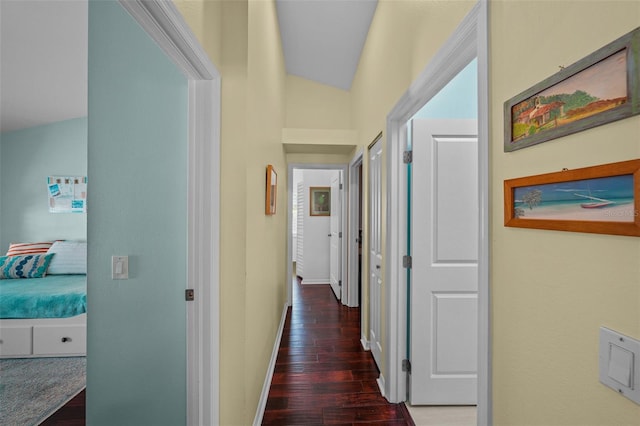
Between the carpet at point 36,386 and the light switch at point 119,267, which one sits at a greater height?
the light switch at point 119,267

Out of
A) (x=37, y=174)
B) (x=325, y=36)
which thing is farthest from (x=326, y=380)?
(x=37, y=174)

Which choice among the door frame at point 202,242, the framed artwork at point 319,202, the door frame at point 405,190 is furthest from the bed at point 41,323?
the framed artwork at point 319,202

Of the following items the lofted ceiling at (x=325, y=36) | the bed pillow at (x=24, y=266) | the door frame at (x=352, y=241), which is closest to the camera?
the lofted ceiling at (x=325, y=36)

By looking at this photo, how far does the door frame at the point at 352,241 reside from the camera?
13.1ft

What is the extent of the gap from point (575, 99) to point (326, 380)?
2.42m

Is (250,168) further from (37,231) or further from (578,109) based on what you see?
(37,231)

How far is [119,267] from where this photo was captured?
154 centimetres

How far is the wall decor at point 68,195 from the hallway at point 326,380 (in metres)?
3.07

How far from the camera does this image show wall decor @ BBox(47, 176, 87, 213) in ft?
12.1

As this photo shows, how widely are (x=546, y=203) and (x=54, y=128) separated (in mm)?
4887

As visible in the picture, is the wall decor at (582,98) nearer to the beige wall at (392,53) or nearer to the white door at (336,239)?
the beige wall at (392,53)

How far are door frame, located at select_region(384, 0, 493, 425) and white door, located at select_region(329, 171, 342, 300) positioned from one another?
2350 mm

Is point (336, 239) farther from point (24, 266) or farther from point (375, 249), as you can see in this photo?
point (24, 266)

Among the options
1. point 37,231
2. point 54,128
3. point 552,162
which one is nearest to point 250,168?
point 552,162
